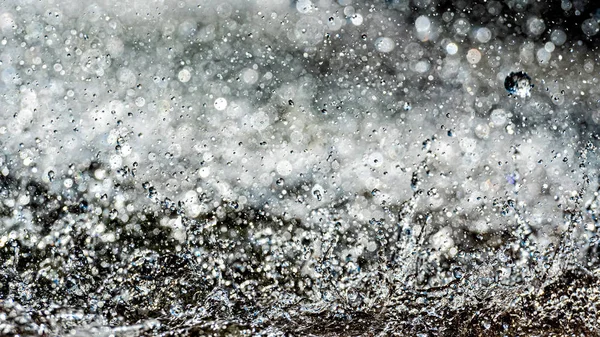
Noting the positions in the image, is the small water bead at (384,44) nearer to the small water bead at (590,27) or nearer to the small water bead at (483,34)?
the small water bead at (483,34)

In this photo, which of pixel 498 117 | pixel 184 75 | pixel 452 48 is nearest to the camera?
pixel 184 75

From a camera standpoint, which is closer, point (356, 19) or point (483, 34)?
point (356, 19)

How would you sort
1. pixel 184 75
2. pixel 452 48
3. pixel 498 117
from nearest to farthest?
pixel 184 75 → pixel 498 117 → pixel 452 48

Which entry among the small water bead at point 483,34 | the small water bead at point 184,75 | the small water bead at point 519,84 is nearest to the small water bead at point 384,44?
the small water bead at point 483,34

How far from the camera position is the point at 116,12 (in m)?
4.69

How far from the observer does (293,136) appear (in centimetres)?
535

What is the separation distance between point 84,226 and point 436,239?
3.29m

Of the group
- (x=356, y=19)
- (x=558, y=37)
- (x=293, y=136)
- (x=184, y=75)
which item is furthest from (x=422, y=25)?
(x=184, y=75)

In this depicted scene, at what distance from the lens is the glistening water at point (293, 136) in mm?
4684

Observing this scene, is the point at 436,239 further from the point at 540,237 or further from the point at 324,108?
the point at 324,108

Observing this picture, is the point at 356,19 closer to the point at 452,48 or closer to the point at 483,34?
the point at 452,48

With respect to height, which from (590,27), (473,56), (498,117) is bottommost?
(498,117)

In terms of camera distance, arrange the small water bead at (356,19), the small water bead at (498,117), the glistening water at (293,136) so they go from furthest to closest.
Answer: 1. the small water bead at (498,117)
2. the small water bead at (356,19)
3. the glistening water at (293,136)

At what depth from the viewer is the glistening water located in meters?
4.68
